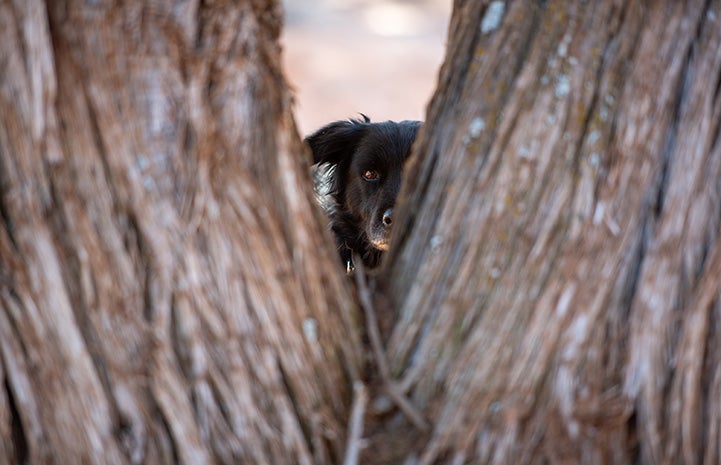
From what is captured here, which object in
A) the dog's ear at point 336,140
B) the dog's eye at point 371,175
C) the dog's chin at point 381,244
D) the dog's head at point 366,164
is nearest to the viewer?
the dog's chin at point 381,244

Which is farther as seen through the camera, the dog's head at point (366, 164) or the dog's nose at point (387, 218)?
the dog's head at point (366, 164)

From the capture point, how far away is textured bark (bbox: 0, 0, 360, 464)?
169 cm

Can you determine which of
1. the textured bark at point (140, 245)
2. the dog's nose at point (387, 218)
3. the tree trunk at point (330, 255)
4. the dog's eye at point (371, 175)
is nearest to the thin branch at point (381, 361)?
the tree trunk at point (330, 255)

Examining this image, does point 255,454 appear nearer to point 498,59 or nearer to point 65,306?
point 65,306

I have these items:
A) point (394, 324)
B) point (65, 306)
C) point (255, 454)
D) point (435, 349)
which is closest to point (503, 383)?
point (435, 349)

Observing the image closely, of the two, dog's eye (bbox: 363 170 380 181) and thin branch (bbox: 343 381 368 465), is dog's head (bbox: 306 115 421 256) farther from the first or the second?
thin branch (bbox: 343 381 368 465)

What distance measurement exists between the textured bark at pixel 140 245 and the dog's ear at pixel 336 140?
4.71 m

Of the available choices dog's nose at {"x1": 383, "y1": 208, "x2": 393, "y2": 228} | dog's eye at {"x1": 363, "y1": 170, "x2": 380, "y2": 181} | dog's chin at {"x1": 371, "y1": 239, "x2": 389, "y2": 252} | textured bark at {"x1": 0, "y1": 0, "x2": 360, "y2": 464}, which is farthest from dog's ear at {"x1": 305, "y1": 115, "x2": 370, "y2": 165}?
textured bark at {"x1": 0, "y1": 0, "x2": 360, "y2": 464}

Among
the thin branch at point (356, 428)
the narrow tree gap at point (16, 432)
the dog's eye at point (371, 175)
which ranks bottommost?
the thin branch at point (356, 428)

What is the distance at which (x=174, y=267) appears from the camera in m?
1.72

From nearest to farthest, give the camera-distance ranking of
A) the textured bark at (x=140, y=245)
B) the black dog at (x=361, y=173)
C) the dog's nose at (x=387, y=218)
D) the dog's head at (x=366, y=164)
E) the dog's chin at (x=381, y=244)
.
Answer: the textured bark at (x=140, y=245) → the dog's nose at (x=387, y=218) → the dog's chin at (x=381, y=244) → the dog's head at (x=366, y=164) → the black dog at (x=361, y=173)

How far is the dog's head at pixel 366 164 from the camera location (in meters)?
5.90

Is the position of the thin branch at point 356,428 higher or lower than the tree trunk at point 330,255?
lower

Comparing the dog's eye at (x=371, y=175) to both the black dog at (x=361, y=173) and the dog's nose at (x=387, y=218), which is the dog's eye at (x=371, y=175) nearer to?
the black dog at (x=361, y=173)
